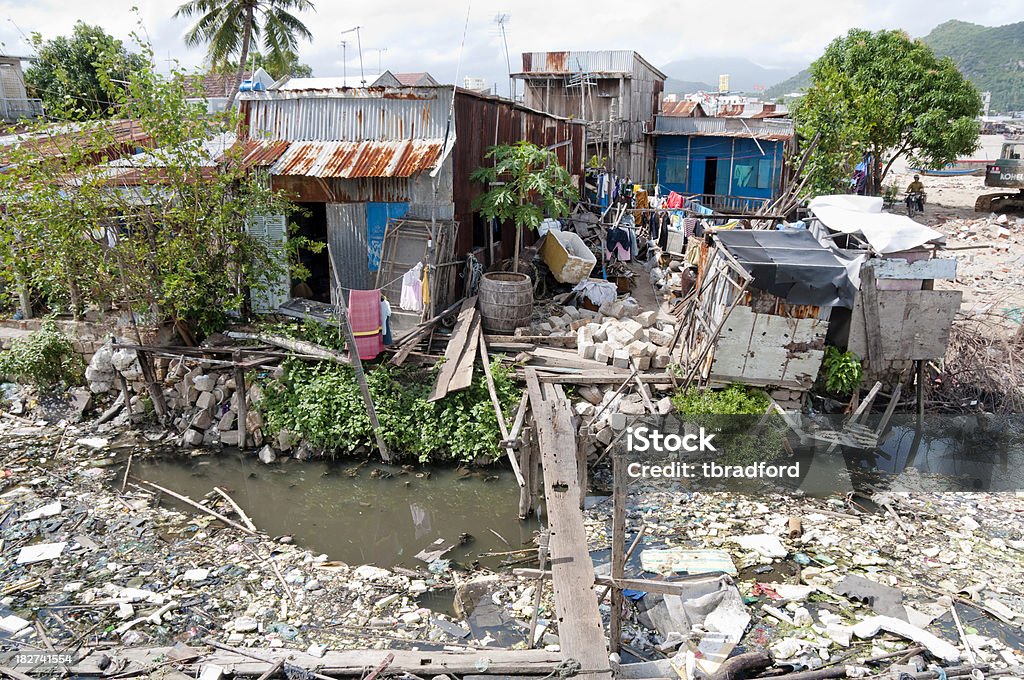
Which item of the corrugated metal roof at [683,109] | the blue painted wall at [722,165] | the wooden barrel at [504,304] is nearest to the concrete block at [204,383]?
the wooden barrel at [504,304]

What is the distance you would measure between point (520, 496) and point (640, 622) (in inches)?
106

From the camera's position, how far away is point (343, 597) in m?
7.35

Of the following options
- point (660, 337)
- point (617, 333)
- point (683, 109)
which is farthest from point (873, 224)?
point (683, 109)

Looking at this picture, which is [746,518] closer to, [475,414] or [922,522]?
[922,522]

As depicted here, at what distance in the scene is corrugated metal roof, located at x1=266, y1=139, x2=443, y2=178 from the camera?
1087cm

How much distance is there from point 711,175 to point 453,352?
2015 cm

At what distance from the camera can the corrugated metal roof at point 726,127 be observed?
963 inches

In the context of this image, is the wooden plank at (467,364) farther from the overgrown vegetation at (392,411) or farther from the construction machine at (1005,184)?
the construction machine at (1005,184)

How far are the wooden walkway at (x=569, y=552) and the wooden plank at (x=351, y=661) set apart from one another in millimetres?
240

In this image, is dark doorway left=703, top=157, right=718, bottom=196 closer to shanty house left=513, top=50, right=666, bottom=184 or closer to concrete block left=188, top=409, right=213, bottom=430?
shanty house left=513, top=50, right=666, bottom=184

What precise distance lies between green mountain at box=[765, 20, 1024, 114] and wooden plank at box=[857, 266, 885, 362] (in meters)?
107

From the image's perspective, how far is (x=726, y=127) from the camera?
84.8ft

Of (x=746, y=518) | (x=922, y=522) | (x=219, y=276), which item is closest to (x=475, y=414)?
(x=746, y=518)

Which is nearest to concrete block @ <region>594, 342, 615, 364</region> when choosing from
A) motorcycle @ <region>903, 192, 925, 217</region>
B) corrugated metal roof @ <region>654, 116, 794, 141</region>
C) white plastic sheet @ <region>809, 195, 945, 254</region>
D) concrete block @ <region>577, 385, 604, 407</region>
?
concrete block @ <region>577, 385, 604, 407</region>
